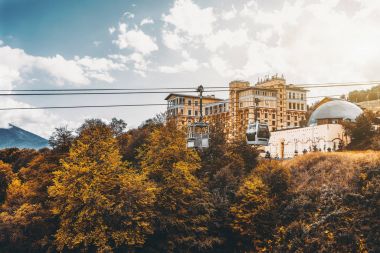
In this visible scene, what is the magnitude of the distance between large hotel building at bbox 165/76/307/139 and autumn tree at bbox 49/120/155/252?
222ft

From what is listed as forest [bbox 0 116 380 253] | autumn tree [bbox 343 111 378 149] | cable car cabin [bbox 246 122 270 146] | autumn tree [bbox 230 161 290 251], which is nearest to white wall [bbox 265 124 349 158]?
autumn tree [bbox 343 111 378 149]

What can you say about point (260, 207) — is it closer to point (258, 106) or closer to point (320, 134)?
point (320, 134)

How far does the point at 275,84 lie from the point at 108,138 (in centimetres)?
8177

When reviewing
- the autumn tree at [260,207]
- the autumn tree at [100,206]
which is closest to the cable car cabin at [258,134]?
the autumn tree at [260,207]

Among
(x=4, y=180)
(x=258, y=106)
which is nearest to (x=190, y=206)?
(x=4, y=180)

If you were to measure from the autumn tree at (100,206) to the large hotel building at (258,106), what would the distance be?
222 feet

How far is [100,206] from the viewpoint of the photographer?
33344mm

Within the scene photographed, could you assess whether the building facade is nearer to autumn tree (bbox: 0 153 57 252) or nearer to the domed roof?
the domed roof

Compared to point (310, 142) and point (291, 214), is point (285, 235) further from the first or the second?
point (310, 142)

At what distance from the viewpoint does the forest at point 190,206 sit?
1193 inches

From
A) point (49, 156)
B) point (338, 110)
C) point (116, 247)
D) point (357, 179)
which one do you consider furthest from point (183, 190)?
point (338, 110)

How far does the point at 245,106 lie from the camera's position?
10656 cm

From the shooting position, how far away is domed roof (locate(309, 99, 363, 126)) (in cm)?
5741

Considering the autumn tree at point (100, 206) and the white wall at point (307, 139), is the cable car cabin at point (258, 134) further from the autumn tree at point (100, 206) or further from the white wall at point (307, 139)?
the white wall at point (307, 139)
